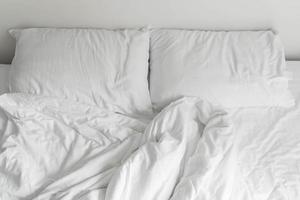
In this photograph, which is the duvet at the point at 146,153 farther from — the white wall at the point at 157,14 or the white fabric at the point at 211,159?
the white wall at the point at 157,14

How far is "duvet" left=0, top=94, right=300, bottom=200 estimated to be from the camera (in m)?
1.02

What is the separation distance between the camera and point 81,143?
121 centimetres

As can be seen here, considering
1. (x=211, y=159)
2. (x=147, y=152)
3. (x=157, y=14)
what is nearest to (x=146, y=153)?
(x=147, y=152)

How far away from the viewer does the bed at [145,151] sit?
1018 millimetres

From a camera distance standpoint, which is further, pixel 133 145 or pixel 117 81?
pixel 117 81

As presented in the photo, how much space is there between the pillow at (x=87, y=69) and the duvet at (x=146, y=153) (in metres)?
0.07

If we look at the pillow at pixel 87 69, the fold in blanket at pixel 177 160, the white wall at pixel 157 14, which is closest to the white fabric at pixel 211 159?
the fold in blanket at pixel 177 160

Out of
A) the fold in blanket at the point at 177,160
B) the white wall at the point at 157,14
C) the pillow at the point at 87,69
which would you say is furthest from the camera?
the white wall at the point at 157,14

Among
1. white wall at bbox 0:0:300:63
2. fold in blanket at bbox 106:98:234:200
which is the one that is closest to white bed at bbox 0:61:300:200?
fold in blanket at bbox 106:98:234:200

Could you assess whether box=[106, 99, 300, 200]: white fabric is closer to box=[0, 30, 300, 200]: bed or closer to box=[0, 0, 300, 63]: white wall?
box=[0, 30, 300, 200]: bed

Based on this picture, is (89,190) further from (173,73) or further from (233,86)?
(233,86)

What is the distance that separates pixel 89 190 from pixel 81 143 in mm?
249

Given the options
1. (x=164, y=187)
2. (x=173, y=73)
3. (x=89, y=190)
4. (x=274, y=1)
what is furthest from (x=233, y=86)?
(x=89, y=190)

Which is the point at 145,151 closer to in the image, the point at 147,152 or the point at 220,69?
the point at 147,152
